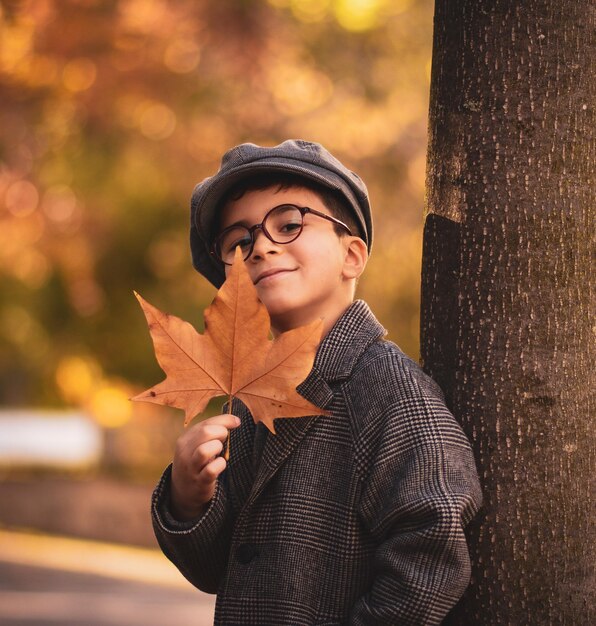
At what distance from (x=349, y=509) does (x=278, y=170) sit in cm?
69

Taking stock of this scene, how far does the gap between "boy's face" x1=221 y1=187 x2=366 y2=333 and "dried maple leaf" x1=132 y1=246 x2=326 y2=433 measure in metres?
0.21

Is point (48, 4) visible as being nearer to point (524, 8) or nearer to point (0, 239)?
point (0, 239)

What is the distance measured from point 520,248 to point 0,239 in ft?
33.3

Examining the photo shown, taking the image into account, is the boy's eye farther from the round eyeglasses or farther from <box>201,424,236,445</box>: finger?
<box>201,424,236,445</box>: finger

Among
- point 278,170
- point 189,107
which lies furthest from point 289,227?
point 189,107

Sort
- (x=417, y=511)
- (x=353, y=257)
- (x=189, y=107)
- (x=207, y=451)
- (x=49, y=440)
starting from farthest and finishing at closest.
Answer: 1. (x=49, y=440)
2. (x=189, y=107)
3. (x=353, y=257)
4. (x=207, y=451)
5. (x=417, y=511)

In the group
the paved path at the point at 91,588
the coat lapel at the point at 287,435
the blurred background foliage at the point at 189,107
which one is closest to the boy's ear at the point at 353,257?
the coat lapel at the point at 287,435

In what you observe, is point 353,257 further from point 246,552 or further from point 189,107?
point 189,107

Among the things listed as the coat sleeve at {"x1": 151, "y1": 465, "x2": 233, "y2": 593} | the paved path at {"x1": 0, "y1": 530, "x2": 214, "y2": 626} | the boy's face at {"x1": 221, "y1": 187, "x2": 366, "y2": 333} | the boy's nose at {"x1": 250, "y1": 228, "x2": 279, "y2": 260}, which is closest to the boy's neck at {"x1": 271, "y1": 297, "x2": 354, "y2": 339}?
the boy's face at {"x1": 221, "y1": 187, "x2": 366, "y2": 333}

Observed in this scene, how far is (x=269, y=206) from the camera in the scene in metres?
2.02

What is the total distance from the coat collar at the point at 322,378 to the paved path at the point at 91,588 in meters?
5.43

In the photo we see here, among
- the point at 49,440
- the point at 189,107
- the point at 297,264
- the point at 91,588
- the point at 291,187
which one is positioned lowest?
the point at 91,588

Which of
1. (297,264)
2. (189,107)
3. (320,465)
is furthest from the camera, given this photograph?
(189,107)

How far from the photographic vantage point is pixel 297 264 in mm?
1995
